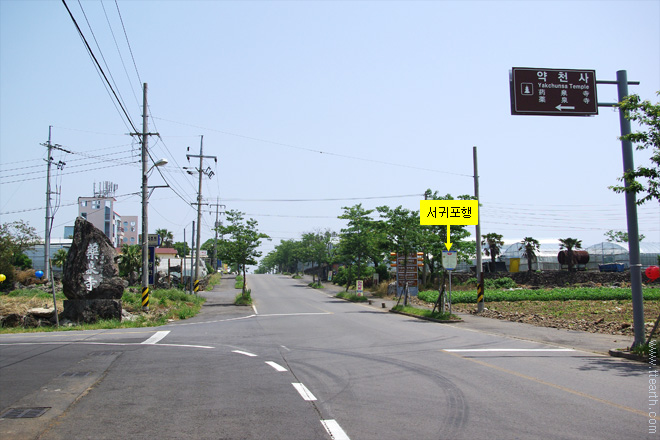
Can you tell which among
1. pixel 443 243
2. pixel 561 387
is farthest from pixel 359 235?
pixel 561 387

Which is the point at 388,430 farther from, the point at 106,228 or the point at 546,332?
the point at 106,228

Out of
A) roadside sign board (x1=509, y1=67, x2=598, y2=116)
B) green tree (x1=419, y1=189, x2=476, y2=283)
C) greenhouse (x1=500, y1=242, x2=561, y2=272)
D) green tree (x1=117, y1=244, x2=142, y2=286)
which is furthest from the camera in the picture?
greenhouse (x1=500, y1=242, x2=561, y2=272)

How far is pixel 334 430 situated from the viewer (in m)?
6.30

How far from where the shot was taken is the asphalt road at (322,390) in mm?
6477

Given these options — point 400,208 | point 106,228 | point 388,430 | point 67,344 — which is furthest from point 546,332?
point 106,228

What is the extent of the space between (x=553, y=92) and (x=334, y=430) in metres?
11.7

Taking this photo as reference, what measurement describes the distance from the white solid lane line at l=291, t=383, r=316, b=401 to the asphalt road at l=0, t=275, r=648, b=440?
3cm

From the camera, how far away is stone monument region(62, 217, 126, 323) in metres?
23.8

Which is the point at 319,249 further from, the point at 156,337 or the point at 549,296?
the point at 156,337

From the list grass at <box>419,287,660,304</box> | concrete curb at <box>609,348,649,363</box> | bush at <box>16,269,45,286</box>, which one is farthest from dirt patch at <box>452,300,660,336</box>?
bush at <box>16,269,45,286</box>

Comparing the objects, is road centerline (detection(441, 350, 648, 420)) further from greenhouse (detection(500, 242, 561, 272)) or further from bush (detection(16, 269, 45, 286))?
greenhouse (detection(500, 242, 561, 272))

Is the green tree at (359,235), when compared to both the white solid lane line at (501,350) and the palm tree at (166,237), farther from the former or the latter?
the palm tree at (166,237)

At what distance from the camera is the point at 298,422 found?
666cm

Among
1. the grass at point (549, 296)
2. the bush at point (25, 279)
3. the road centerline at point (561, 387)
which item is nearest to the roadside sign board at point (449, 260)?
the road centerline at point (561, 387)
